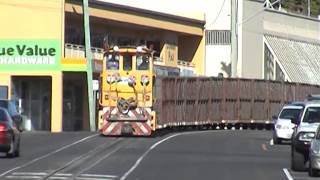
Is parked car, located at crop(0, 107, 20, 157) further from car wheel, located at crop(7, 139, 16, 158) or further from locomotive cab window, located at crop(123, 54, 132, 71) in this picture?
locomotive cab window, located at crop(123, 54, 132, 71)

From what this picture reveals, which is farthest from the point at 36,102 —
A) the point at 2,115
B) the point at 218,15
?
the point at 2,115

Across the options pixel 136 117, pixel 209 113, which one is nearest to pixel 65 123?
pixel 209 113

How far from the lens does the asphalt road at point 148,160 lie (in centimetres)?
2055

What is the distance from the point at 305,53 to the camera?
7994cm

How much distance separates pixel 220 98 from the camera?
52.1 meters

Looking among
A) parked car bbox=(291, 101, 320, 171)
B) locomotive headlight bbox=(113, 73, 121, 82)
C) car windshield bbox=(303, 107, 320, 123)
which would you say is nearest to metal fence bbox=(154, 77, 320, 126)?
locomotive headlight bbox=(113, 73, 121, 82)

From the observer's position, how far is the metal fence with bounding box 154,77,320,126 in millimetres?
43125

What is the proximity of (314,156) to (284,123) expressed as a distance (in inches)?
611

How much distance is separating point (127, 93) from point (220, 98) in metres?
15.7

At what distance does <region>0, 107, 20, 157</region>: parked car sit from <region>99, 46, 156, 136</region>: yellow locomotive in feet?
33.5

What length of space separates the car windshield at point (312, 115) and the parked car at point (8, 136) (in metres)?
8.94

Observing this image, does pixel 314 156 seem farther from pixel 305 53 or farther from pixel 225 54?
pixel 305 53

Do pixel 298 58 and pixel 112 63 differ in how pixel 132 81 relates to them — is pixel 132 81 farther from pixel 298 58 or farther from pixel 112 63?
pixel 298 58

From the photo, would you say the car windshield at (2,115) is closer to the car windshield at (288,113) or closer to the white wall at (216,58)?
the car windshield at (288,113)
